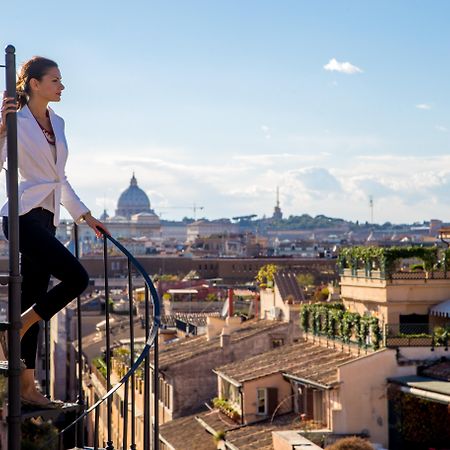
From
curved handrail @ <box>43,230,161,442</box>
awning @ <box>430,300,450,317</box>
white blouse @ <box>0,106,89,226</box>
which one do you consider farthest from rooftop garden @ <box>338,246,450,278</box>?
white blouse @ <box>0,106,89,226</box>

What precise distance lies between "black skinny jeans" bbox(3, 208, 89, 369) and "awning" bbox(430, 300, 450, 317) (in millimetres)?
18354

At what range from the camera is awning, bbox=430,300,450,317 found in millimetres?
23033

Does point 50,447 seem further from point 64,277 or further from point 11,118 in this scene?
point 11,118

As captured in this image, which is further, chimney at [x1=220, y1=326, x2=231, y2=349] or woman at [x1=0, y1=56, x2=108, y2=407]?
chimney at [x1=220, y1=326, x2=231, y2=349]

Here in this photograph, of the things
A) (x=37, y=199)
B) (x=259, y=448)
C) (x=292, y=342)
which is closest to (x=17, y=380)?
(x=37, y=199)

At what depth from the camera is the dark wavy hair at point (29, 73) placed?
5152mm

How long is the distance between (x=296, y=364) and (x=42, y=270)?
18214 millimetres

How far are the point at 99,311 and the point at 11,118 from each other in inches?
1791

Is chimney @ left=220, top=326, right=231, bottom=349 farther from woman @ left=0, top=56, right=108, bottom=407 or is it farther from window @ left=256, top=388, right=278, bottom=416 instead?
woman @ left=0, top=56, right=108, bottom=407

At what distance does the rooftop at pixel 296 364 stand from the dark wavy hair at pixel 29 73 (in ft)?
49.2

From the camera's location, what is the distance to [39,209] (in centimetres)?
517

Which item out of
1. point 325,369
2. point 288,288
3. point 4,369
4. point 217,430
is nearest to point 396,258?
point 325,369

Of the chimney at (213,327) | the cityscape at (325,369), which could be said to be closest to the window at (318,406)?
the cityscape at (325,369)

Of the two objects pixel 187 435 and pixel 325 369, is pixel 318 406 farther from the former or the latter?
pixel 187 435
